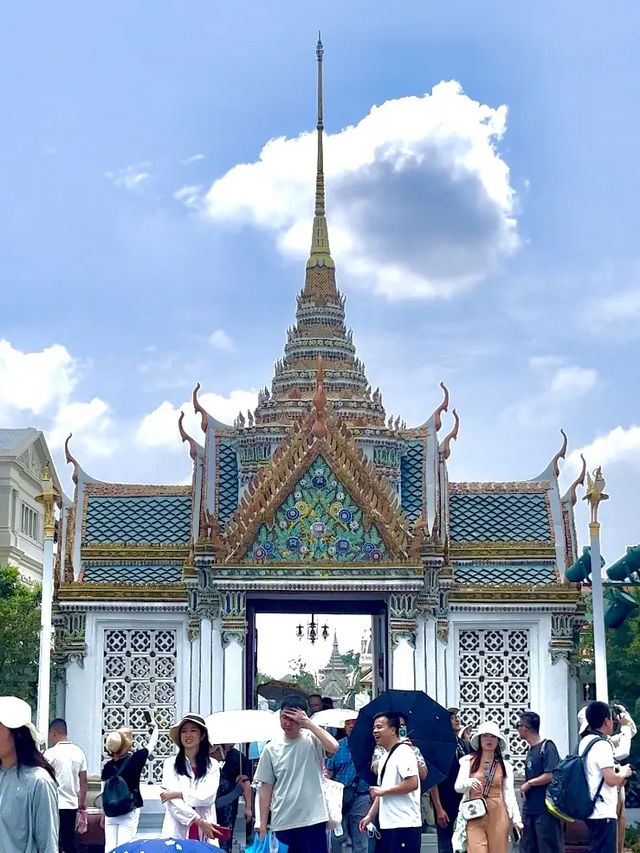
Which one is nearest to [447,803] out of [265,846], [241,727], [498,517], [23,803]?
[241,727]

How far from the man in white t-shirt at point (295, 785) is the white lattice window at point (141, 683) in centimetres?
1172

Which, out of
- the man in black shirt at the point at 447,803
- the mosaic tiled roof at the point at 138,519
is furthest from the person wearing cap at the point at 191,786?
the mosaic tiled roof at the point at 138,519

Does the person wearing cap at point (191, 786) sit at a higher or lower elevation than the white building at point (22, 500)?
lower

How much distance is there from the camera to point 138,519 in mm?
22469

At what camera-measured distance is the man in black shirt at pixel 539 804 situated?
1174cm

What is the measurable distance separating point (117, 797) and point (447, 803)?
417cm

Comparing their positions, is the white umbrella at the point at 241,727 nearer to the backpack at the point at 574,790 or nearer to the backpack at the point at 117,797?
the backpack at the point at 117,797

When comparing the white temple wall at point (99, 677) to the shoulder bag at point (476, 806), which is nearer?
the shoulder bag at point (476, 806)

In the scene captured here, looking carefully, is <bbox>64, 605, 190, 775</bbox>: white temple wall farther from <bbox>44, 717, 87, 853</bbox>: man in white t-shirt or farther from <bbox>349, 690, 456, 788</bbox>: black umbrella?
<bbox>349, 690, 456, 788</bbox>: black umbrella

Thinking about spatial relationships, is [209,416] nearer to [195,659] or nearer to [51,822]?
[195,659]

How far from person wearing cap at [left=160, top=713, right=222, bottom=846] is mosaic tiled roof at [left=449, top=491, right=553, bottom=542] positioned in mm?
12150

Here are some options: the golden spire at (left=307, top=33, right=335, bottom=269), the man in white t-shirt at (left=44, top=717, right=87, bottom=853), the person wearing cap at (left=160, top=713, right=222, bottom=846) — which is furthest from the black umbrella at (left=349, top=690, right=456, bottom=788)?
the golden spire at (left=307, top=33, right=335, bottom=269)

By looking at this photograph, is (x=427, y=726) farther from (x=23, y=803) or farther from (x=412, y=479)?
(x=412, y=479)

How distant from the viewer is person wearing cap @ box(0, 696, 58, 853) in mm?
6723
